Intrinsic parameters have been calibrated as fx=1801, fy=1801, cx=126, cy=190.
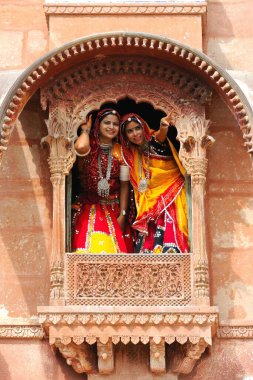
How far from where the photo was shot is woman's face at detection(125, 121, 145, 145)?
14430 millimetres

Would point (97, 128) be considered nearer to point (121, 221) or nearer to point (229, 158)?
point (121, 221)

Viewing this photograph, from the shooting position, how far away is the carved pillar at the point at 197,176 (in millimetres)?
13898

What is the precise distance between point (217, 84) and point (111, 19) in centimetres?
107

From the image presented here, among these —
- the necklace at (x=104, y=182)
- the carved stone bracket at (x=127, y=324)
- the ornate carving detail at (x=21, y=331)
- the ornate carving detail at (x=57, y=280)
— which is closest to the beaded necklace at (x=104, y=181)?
the necklace at (x=104, y=182)

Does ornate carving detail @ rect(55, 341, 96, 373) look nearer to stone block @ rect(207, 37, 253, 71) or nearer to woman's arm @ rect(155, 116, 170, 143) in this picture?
woman's arm @ rect(155, 116, 170, 143)

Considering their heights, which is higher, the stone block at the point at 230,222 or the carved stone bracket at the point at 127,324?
the stone block at the point at 230,222

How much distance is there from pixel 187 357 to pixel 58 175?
5.74 feet

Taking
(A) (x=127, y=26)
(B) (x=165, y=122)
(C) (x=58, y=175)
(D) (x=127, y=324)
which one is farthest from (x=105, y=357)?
(A) (x=127, y=26)

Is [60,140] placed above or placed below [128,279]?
above

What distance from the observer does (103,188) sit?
14375 millimetres

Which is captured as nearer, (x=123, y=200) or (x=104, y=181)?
(x=104, y=181)

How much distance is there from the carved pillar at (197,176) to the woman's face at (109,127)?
50 centimetres

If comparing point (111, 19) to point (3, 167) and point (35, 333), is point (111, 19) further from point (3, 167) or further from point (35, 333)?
point (35, 333)

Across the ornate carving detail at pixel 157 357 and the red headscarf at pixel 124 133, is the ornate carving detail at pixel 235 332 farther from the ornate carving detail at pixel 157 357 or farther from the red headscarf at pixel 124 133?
the red headscarf at pixel 124 133
